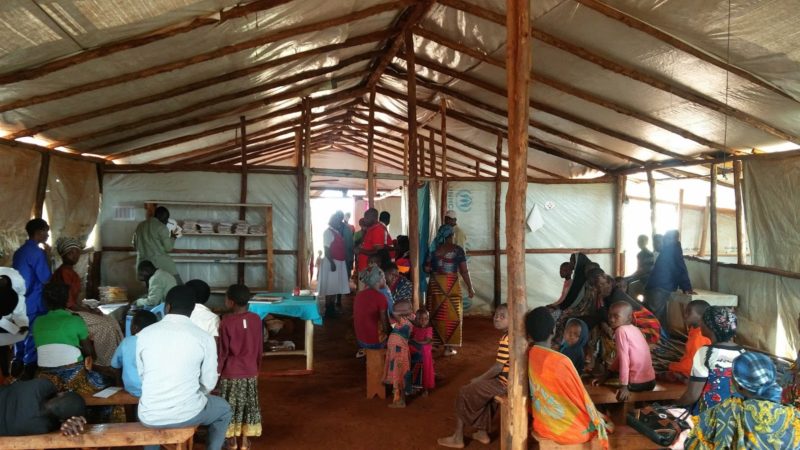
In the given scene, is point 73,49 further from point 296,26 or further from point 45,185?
point 45,185

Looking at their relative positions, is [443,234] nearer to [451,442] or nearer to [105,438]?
[451,442]

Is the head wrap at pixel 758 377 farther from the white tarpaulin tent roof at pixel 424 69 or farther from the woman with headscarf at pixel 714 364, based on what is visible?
the white tarpaulin tent roof at pixel 424 69

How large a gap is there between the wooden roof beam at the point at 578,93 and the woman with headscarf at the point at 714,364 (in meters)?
3.81

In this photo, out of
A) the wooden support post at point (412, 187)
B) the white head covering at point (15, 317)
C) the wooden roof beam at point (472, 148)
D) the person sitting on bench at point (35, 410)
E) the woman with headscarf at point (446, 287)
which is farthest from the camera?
the wooden roof beam at point (472, 148)

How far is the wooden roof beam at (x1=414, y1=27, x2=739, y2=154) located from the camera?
6324 mm

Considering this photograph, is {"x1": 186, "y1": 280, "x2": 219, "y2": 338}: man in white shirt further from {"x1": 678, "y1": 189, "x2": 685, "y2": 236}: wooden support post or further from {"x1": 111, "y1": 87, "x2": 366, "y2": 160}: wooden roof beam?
{"x1": 678, "y1": 189, "x2": 685, "y2": 236}: wooden support post

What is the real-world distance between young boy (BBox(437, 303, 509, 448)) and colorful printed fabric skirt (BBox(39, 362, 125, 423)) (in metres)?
2.44

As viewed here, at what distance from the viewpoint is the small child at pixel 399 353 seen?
4941 millimetres

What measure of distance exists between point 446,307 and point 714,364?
429 centimetres

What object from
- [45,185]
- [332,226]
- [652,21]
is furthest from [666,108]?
[45,185]

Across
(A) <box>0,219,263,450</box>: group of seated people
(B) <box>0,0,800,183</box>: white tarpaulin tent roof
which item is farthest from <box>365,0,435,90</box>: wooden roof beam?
(A) <box>0,219,263,450</box>: group of seated people

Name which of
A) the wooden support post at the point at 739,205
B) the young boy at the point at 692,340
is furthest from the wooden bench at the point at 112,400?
the wooden support post at the point at 739,205

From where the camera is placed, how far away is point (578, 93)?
634 centimetres

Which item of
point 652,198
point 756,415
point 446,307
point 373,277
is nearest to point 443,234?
point 446,307
